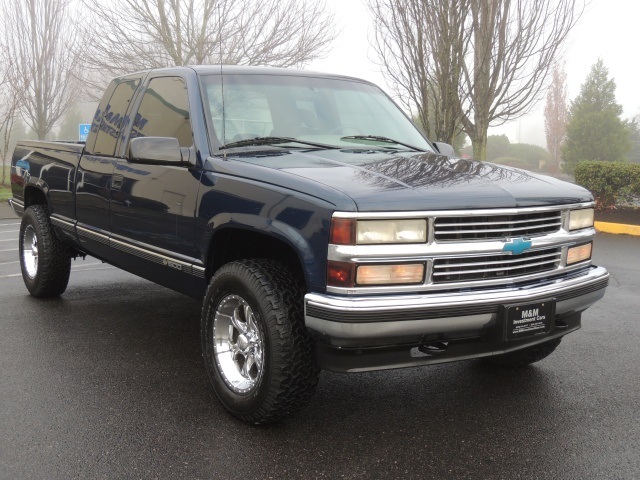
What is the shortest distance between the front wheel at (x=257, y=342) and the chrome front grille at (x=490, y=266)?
2.26 feet

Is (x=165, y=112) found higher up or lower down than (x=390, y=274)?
higher up

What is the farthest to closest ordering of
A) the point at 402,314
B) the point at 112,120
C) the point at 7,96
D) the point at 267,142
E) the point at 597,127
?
the point at 597,127 → the point at 7,96 → the point at 112,120 → the point at 267,142 → the point at 402,314

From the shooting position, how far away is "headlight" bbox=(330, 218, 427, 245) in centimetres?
295

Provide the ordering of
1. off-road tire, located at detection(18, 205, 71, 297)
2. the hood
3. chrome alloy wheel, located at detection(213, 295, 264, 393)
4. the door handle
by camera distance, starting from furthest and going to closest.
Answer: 1. off-road tire, located at detection(18, 205, 71, 297)
2. the door handle
3. chrome alloy wheel, located at detection(213, 295, 264, 393)
4. the hood

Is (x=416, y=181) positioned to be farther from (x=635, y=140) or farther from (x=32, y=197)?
(x=635, y=140)

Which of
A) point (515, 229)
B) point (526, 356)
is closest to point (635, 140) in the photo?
point (526, 356)

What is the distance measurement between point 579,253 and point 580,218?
0.19 m

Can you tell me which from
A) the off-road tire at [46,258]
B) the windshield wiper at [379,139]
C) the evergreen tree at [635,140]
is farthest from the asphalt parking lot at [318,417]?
the evergreen tree at [635,140]

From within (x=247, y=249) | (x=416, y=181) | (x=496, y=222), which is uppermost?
(x=416, y=181)

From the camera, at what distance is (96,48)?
21.6 m

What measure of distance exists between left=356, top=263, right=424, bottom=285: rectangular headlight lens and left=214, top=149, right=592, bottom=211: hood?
250 millimetres

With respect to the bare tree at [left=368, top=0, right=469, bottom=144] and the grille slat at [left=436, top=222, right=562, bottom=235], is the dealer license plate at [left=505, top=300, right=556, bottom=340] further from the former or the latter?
the bare tree at [left=368, top=0, right=469, bottom=144]

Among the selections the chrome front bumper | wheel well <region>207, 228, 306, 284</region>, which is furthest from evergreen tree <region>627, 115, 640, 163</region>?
the chrome front bumper

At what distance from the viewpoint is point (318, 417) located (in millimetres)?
3617
